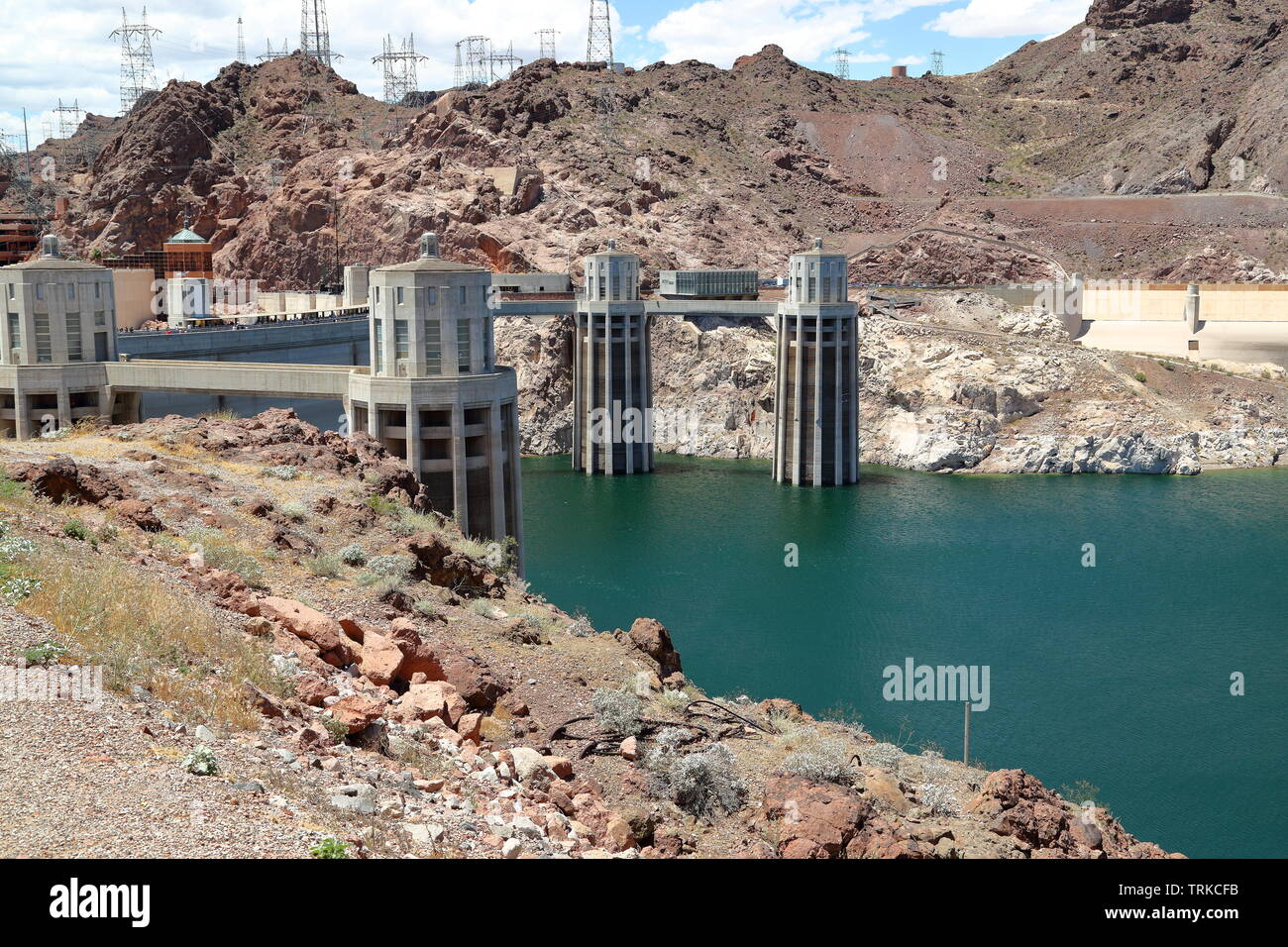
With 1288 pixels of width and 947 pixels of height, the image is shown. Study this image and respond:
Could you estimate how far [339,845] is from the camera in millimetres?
9984

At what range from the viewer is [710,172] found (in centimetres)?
12088

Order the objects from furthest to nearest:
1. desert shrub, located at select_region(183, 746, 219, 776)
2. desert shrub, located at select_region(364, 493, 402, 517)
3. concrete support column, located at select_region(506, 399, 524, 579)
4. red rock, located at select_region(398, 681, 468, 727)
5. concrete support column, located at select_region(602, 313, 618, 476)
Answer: concrete support column, located at select_region(602, 313, 618, 476)
concrete support column, located at select_region(506, 399, 524, 579)
desert shrub, located at select_region(364, 493, 402, 517)
red rock, located at select_region(398, 681, 468, 727)
desert shrub, located at select_region(183, 746, 219, 776)

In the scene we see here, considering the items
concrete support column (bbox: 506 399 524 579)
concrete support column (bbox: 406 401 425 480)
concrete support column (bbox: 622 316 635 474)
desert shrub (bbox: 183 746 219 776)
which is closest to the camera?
desert shrub (bbox: 183 746 219 776)

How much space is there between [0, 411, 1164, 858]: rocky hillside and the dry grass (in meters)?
0.04

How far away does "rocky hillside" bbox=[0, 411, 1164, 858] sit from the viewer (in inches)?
436

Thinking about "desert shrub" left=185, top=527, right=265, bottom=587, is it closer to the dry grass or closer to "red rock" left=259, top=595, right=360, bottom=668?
"red rock" left=259, top=595, right=360, bottom=668

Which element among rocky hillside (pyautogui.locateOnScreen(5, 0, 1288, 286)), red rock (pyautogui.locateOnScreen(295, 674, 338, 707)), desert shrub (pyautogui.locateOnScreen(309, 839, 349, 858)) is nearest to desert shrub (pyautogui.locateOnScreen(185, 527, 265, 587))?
red rock (pyautogui.locateOnScreen(295, 674, 338, 707))

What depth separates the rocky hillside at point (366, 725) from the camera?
11062mm

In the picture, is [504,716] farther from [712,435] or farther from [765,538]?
[712,435]

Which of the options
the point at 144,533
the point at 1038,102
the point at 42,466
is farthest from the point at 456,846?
the point at 1038,102

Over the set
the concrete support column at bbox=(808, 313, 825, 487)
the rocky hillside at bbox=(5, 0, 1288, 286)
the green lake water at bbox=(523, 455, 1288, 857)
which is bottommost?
the green lake water at bbox=(523, 455, 1288, 857)

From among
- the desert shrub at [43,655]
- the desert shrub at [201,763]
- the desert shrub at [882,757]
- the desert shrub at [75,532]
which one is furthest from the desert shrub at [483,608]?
the desert shrub at [201,763]

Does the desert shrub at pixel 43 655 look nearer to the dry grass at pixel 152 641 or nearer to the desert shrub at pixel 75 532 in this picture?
the dry grass at pixel 152 641

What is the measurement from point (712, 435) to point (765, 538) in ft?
98.7
